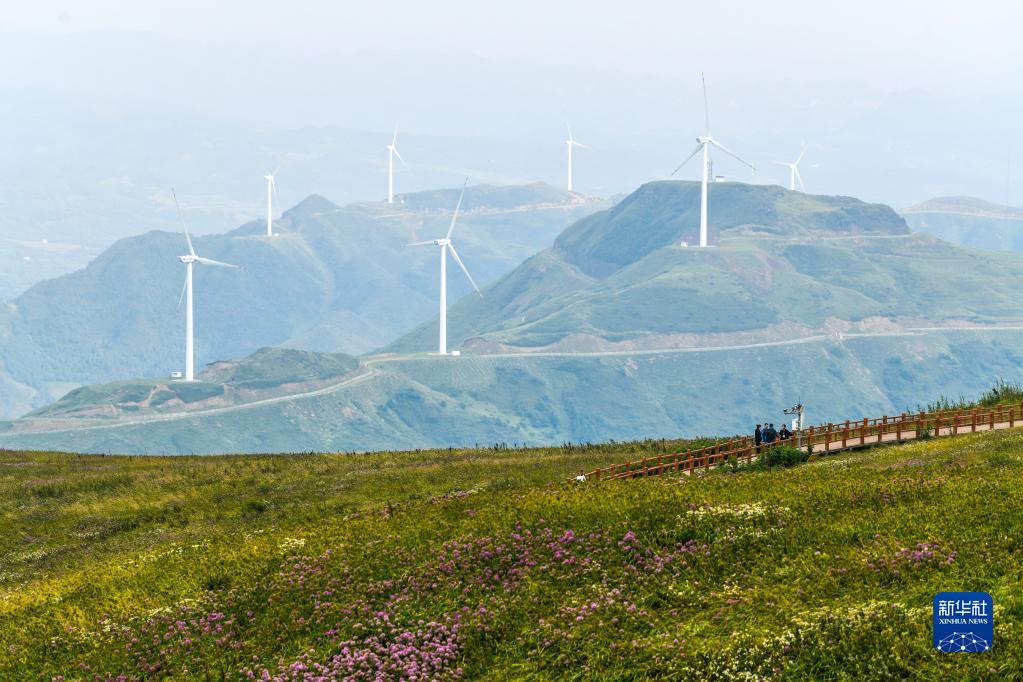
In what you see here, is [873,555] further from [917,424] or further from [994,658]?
[917,424]

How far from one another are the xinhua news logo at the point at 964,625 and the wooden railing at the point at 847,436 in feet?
125

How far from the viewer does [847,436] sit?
3765 inches

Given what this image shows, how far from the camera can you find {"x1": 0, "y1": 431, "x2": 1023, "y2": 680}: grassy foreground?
53.1m

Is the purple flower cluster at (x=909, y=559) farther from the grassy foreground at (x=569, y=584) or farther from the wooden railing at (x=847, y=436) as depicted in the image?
the wooden railing at (x=847, y=436)

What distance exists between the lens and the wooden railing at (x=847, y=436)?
90750mm

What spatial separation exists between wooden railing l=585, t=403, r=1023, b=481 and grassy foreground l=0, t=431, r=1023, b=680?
9.14 metres

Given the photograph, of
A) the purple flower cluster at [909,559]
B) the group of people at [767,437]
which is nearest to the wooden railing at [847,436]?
the group of people at [767,437]

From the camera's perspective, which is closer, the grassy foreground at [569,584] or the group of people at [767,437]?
the grassy foreground at [569,584]

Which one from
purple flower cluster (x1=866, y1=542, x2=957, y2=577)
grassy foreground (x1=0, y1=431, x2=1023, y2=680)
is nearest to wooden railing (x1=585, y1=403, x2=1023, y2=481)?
grassy foreground (x1=0, y1=431, x2=1023, y2=680)

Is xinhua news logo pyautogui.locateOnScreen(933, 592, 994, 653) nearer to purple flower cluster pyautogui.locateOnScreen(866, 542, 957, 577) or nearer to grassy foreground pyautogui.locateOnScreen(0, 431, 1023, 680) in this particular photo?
grassy foreground pyautogui.locateOnScreen(0, 431, 1023, 680)

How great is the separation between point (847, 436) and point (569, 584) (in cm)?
3902

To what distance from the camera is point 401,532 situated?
71.2 m

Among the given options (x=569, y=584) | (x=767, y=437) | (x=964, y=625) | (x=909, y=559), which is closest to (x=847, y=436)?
(x=767, y=437)

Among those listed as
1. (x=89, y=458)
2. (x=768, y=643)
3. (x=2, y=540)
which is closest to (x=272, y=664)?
(x=768, y=643)
